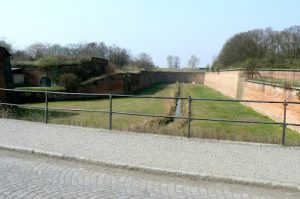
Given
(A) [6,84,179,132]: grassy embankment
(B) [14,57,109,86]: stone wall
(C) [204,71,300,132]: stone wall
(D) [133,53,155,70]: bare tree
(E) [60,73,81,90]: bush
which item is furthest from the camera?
(D) [133,53,155,70]: bare tree

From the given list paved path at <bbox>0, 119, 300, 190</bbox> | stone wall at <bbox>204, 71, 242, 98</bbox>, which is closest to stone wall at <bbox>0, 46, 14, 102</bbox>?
paved path at <bbox>0, 119, 300, 190</bbox>

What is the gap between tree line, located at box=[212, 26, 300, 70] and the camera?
61.8 m

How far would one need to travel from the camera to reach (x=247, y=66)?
48625 mm

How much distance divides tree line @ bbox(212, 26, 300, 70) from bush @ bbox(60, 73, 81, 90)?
2517cm

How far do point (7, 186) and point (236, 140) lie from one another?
Answer: 573cm

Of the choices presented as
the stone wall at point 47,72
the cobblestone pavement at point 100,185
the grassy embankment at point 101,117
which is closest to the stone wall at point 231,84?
the grassy embankment at point 101,117

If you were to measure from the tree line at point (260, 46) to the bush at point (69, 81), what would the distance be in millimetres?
25167

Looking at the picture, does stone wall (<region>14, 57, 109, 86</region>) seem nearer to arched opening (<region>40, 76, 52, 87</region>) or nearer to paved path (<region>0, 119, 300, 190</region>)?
arched opening (<region>40, 76, 52, 87</region>)

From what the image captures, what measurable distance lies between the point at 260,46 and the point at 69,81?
3897 cm

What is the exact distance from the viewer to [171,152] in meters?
8.15

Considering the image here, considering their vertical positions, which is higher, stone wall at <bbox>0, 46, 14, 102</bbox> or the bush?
stone wall at <bbox>0, 46, 14, 102</bbox>

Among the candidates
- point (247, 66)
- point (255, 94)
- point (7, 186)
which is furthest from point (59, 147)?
point (247, 66)

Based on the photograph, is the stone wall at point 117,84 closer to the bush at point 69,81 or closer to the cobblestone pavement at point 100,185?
the bush at point 69,81

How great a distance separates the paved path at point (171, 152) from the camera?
671cm
